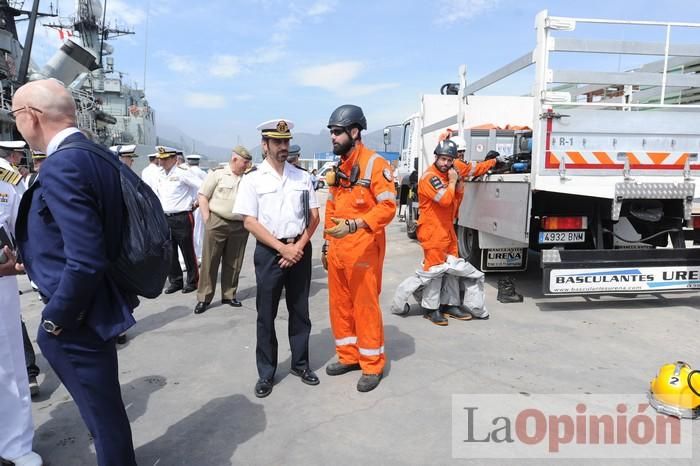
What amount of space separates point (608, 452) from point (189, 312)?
420 cm

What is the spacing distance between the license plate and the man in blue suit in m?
4.49

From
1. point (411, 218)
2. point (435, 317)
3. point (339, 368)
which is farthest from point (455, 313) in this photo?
point (411, 218)

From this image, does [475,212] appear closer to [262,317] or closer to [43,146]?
[262,317]

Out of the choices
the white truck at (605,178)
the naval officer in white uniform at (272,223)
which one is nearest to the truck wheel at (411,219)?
the white truck at (605,178)

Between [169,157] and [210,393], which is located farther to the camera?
[169,157]

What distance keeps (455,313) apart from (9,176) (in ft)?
12.8

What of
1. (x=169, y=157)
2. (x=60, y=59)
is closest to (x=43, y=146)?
(x=169, y=157)

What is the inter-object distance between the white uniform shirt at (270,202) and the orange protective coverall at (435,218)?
1.78m

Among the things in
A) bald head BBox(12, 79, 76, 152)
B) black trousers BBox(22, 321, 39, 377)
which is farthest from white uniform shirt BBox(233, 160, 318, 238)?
black trousers BBox(22, 321, 39, 377)

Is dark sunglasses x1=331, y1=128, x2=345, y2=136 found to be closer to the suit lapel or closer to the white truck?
the suit lapel

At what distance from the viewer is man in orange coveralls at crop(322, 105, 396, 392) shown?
10.7 feet

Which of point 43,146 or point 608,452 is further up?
point 43,146

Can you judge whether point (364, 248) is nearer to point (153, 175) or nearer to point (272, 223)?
point (272, 223)

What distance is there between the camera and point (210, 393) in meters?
3.27
